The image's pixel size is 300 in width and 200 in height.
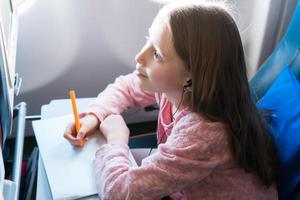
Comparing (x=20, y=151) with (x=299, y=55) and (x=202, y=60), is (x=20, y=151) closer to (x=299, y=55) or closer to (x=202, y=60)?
(x=202, y=60)

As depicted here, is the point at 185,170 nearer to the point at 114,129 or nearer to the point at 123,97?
the point at 114,129

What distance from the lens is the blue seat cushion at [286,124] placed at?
83 cm

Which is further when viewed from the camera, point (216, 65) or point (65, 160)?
point (65, 160)

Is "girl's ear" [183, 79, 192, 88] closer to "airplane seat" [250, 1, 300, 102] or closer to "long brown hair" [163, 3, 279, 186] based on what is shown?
"long brown hair" [163, 3, 279, 186]

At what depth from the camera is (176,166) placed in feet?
2.41

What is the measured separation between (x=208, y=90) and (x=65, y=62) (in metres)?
0.79

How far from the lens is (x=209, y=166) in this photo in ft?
2.44

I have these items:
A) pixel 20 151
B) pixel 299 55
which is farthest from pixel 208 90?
pixel 20 151

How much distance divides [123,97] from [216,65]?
1.13 feet

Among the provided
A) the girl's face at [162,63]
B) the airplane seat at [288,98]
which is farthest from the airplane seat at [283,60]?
the girl's face at [162,63]

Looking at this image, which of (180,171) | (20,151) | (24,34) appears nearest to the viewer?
(180,171)

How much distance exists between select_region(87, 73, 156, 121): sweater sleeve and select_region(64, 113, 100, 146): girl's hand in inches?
1.9

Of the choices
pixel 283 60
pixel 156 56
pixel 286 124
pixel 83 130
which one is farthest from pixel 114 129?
pixel 283 60

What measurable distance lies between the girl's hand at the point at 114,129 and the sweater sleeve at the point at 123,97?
45 millimetres
